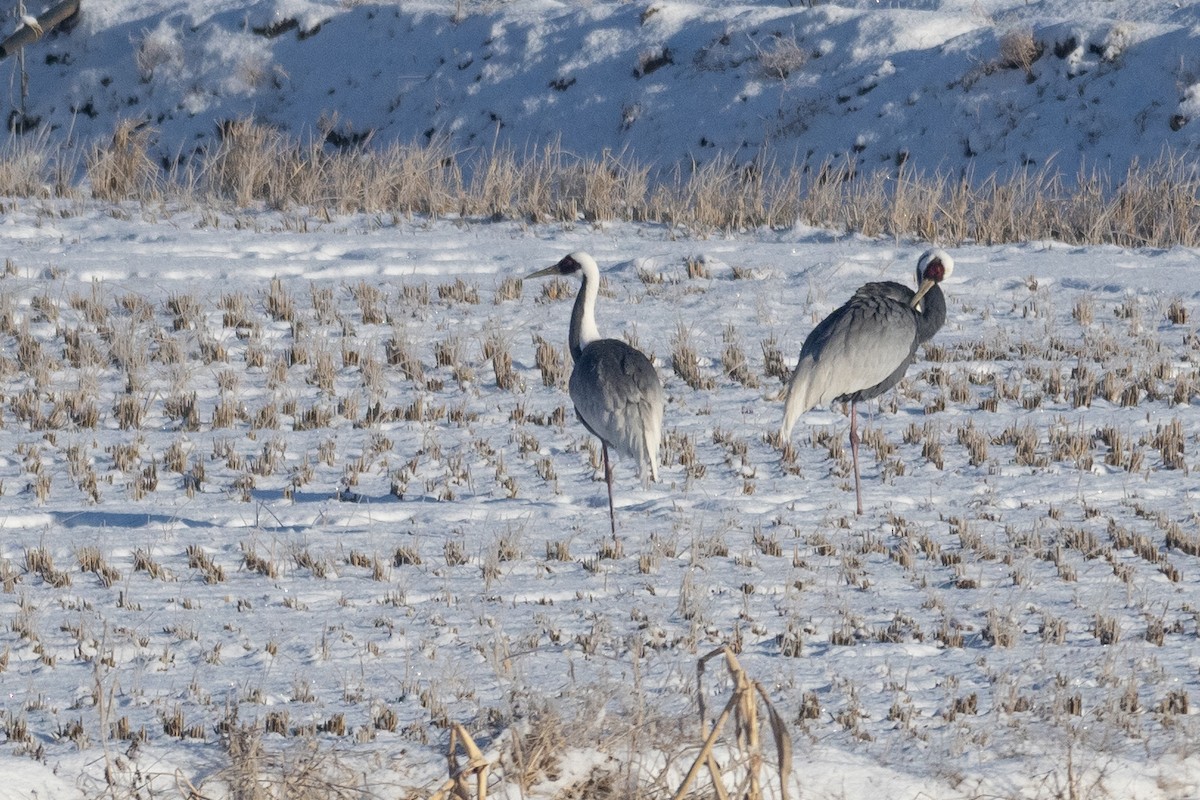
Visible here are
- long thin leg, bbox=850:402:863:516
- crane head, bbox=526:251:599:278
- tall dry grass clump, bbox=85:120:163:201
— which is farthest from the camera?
tall dry grass clump, bbox=85:120:163:201

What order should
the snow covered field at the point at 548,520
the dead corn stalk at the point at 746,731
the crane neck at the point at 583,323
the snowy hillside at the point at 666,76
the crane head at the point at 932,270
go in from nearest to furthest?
the dead corn stalk at the point at 746,731 → the snow covered field at the point at 548,520 → the crane neck at the point at 583,323 → the crane head at the point at 932,270 → the snowy hillside at the point at 666,76

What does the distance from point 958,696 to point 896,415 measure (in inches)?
200

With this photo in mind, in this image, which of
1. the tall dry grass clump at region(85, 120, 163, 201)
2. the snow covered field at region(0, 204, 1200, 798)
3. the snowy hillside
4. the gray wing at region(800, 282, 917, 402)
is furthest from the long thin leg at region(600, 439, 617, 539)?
the snowy hillside

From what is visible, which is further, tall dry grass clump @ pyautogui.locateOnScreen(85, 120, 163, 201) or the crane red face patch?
tall dry grass clump @ pyautogui.locateOnScreen(85, 120, 163, 201)

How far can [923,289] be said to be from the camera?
10.0m

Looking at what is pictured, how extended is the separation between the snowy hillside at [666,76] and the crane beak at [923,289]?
12994 mm

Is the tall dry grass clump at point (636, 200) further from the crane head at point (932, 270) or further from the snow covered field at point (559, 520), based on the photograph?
the crane head at point (932, 270)

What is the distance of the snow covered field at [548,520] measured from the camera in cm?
500

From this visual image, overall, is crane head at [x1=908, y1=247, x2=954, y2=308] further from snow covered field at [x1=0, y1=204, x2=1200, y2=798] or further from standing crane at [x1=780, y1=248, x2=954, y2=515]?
snow covered field at [x1=0, y1=204, x2=1200, y2=798]

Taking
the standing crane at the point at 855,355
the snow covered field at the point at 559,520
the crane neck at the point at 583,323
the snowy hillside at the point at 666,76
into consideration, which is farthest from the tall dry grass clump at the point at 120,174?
the standing crane at the point at 855,355

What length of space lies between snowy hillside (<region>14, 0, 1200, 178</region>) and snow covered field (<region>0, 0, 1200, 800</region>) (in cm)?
903

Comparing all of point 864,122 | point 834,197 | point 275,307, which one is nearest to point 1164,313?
point 834,197

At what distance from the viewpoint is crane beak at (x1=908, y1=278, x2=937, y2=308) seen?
9930 mm

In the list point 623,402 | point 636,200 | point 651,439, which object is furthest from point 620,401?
point 636,200
